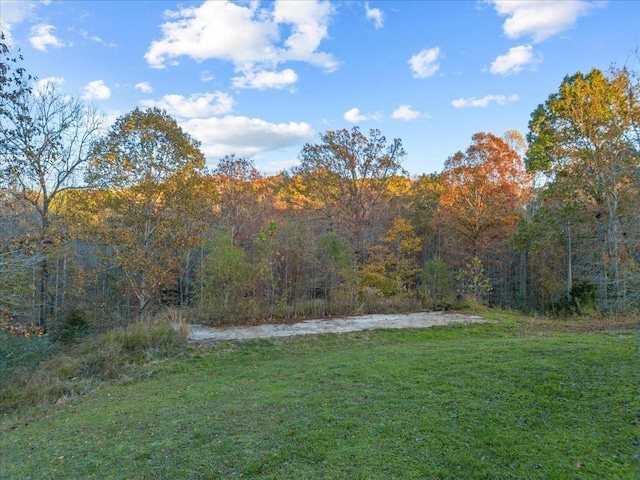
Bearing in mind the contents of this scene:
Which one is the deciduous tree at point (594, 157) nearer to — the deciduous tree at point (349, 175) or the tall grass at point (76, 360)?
the deciduous tree at point (349, 175)

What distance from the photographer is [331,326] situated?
391 inches

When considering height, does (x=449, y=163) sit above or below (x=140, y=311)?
above

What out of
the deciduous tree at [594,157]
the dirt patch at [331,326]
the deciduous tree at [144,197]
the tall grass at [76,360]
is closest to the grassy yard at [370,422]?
the tall grass at [76,360]

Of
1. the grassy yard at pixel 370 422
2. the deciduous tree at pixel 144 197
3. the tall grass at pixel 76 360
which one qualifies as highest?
the deciduous tree at pixel 144 197

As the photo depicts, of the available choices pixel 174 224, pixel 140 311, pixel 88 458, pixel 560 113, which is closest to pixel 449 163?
pixel 560 113

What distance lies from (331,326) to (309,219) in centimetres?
703

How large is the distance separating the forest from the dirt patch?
Answer: 0.78 meters

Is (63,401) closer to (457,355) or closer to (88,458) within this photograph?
(88,458)

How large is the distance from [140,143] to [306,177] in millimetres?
7189

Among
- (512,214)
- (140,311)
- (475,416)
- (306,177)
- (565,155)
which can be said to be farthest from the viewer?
(512,214)

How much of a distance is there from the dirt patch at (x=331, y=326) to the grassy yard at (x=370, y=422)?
2769 mm

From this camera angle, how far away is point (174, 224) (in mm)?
11203

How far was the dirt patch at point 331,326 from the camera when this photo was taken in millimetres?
9086

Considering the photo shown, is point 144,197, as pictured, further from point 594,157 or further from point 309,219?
point 594,157
